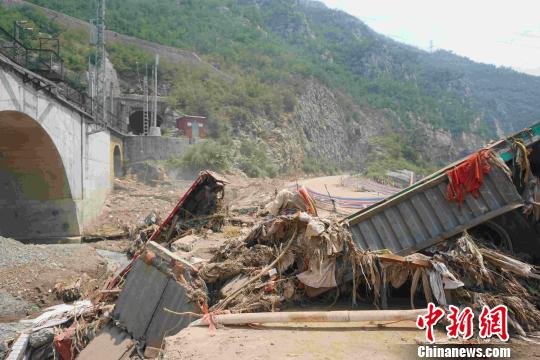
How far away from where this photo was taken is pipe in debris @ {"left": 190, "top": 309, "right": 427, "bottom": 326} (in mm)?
4742

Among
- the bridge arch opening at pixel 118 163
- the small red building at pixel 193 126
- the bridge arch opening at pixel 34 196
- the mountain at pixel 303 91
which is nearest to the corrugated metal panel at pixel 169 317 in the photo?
the bridge arch opening at pixel 34 196

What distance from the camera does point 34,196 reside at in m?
17.8

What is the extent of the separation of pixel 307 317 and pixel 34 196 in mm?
17126

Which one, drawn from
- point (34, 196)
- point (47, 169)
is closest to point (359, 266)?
point (47, 169)

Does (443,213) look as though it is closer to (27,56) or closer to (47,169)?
(27,56)

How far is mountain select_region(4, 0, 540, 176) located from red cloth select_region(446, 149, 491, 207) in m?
28.0

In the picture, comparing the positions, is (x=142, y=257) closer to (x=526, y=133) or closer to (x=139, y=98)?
(x=526, y=133)

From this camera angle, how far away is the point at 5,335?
805cm

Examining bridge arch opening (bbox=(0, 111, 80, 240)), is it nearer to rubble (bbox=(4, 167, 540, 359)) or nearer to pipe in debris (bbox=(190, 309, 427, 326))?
rubble (bbox=(4, 167, 540, 359))

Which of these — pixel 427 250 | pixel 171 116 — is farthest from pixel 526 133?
pixel 171 116

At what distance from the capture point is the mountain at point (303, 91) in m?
41.5

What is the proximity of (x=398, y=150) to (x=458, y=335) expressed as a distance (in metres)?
50.3

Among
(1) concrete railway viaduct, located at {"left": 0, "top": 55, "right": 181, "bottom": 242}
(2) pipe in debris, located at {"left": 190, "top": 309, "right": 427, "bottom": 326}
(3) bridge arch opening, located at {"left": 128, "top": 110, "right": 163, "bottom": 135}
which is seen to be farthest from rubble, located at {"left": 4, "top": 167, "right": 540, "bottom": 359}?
(3) bridge arch opening, located at {"left": 128, "top": 110, "right": 163, "bottom": 135}

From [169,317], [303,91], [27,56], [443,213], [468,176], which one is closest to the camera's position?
[169,317]
